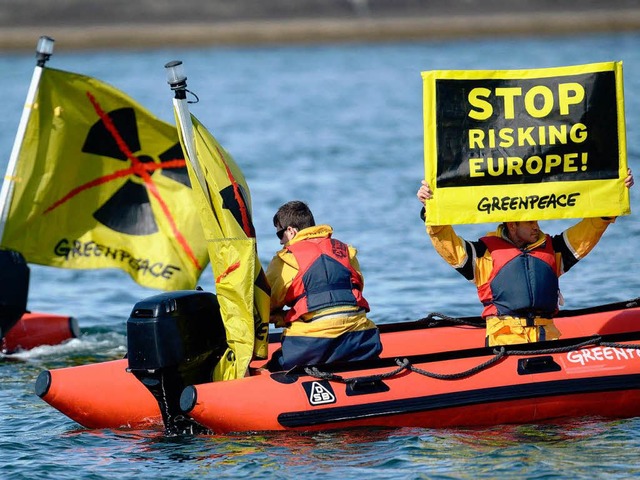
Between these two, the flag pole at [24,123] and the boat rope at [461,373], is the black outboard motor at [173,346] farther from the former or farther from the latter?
the flag pole at [24,123]

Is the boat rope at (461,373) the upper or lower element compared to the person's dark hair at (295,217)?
lower

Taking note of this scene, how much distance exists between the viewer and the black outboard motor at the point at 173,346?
314 inches

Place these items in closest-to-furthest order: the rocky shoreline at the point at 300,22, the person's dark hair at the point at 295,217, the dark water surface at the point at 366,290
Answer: the dark water surface at the point at 366,290 < the person's dark hair at the point at 295,217 < the rocky shoreline at the point at 300,22

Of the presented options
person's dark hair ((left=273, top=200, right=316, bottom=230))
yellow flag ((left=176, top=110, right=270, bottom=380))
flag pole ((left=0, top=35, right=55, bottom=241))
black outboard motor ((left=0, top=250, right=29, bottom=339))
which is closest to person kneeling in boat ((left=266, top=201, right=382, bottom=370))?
person's dark hair ((left=273, top=200, right=316, bottom=230))

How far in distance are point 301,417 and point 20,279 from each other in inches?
148

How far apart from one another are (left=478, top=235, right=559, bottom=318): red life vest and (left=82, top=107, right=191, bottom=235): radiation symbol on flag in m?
3.54

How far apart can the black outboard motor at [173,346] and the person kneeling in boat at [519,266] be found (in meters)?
1.64

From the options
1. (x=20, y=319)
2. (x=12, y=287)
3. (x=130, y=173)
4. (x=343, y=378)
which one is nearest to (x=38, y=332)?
(x=20, y=319)

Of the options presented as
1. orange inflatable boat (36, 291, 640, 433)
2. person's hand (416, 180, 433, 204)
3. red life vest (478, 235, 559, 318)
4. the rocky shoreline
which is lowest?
orange inflatable boat (36, 291, 640, 433)

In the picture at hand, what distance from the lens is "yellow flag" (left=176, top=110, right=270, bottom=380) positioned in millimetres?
8016

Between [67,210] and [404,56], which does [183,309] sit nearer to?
[67,210]

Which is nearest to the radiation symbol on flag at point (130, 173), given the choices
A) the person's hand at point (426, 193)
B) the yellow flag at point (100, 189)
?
the yellow flag at point (100, 189)

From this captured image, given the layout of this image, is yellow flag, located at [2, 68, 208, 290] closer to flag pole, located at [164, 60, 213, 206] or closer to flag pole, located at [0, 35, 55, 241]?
flag pole, located at [0, 35, 55, 241]

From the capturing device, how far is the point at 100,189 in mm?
11234
